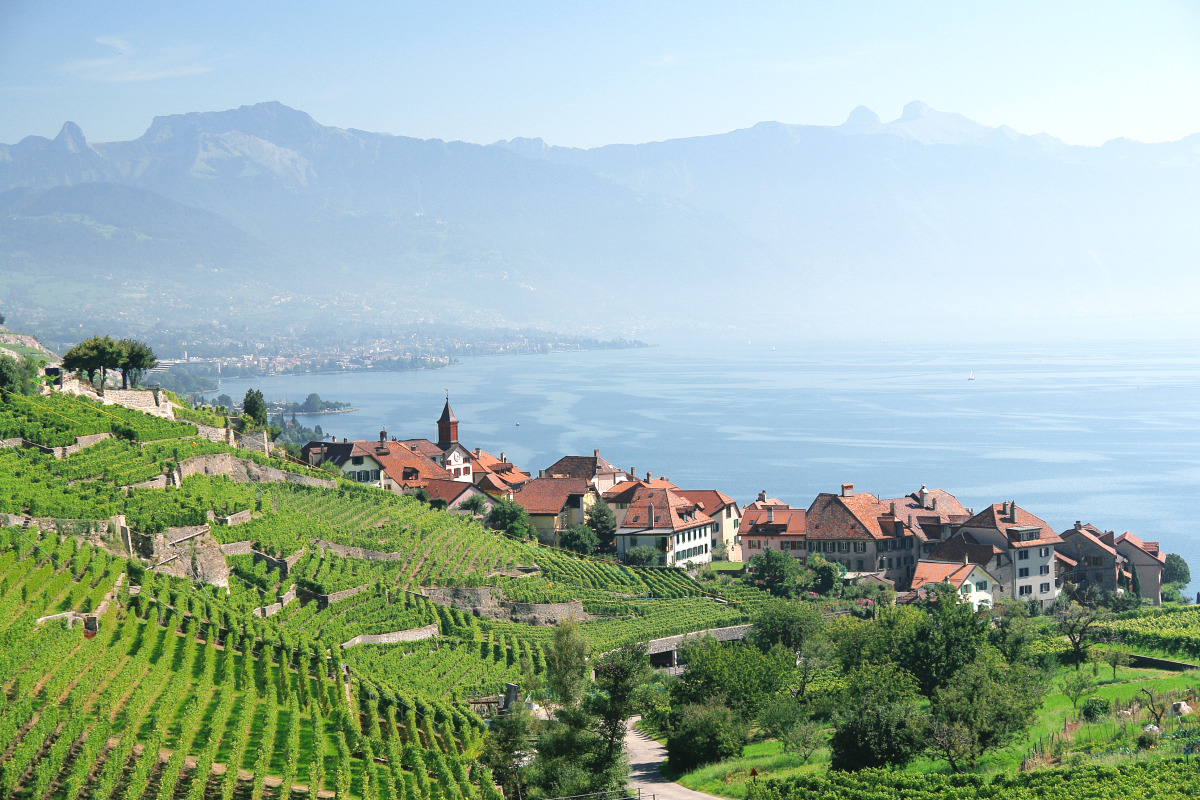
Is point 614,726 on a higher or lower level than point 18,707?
lower

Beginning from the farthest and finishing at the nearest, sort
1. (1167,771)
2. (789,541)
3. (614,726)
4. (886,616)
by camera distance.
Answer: (789,541) → (886,616) → (614,726) → (1167,771)

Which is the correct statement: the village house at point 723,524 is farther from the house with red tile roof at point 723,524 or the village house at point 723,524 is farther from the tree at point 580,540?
the tree at point 580,540

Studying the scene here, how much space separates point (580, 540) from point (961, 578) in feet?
74.6

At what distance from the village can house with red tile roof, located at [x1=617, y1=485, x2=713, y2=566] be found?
9 centimetres

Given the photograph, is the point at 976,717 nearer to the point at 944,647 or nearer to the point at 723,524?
the point at 944,647

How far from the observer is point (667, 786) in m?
33.4

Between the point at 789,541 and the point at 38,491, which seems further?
the point at 789,541

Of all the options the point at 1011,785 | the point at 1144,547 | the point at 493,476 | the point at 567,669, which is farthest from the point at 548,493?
the point at 1011,785

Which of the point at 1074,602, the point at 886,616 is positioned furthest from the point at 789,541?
the point at 886,616

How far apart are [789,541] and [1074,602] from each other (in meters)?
17.5

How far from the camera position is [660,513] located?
71125 millimetres

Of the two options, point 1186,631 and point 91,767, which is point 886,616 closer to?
point 1186,631

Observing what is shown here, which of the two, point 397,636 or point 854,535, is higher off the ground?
point 397,636

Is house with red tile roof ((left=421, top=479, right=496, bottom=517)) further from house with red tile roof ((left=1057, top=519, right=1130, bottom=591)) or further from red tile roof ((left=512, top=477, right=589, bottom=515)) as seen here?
house with red tile roof ((left=1057, top=519, right=1130, bottom=591))
